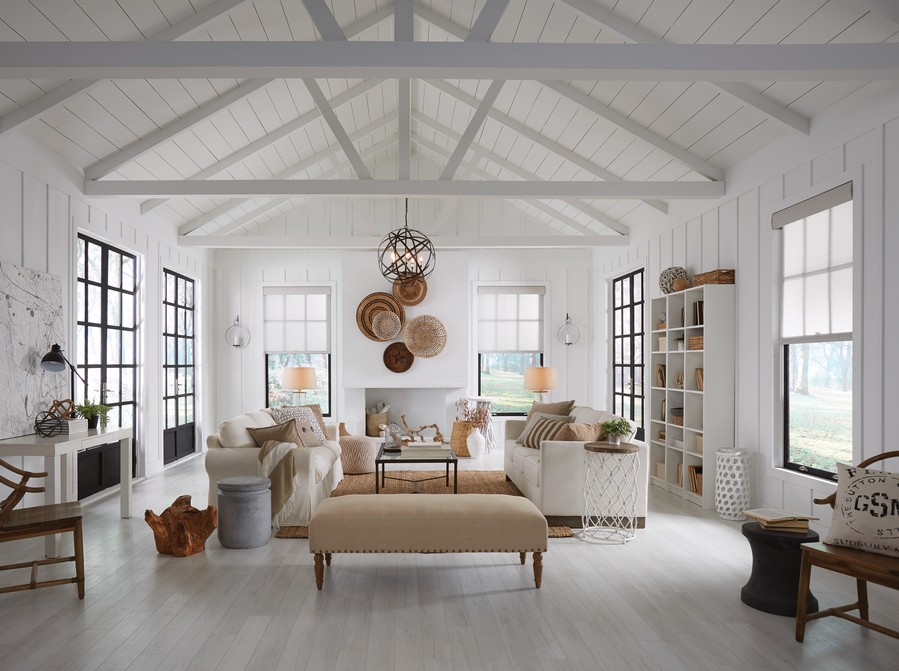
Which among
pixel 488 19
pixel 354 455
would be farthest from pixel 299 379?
pixel 488 19

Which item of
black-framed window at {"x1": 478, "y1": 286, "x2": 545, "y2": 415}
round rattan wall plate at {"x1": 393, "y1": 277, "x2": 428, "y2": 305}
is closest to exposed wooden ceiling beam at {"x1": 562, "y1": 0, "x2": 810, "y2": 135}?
round rattan wall plate at {"x1": 393, "y1": 277, "x2": 428, "y2": 305}

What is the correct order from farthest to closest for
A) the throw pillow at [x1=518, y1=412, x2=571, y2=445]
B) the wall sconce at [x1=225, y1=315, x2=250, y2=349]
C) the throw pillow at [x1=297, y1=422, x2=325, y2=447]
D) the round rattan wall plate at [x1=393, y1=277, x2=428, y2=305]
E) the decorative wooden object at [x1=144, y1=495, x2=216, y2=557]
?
the wall sconce at [x1=225, y1=315, x2=250, y2=349] < the round rattan wall plate at [x1=393, y1=277, x2=428, y2=305] < the throw pillow at [x1=518, y1=412, x2=571, y2=445] < the throw pillow at [x1=297, y1=422, x2=325, y2=447] < the decorative wooden object at [x1=144, y1=495, x2=216, y2=557]

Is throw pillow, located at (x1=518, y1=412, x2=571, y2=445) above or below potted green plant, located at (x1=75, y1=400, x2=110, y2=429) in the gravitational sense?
below

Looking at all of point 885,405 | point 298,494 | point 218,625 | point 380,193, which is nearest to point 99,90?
point 380,193

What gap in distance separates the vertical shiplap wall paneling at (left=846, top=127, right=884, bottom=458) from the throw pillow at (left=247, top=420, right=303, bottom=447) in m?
3.99

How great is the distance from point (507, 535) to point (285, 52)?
2.80 m

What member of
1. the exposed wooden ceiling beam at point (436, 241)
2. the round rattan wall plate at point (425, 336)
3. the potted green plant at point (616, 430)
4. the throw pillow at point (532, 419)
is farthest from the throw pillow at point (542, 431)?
the round rattan wall plate at point (425, 336)

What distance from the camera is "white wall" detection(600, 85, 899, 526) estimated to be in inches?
163

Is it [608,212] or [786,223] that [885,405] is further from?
[608,212]

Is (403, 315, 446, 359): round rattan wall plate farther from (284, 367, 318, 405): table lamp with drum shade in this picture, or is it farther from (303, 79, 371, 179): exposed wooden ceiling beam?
(303, 79, 371, 179): exposed wooden ceiling beam

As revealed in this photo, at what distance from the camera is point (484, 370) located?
10391mm

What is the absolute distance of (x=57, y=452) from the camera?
174 inches

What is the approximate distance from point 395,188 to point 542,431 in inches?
102

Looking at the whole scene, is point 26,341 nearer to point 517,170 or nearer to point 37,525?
point 37,525
